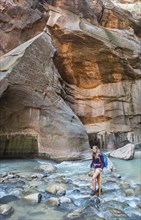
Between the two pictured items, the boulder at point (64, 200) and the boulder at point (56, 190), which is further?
the boulder at point (56, 190)

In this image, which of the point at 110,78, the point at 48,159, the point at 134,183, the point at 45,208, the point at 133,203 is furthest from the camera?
the point at 110,78

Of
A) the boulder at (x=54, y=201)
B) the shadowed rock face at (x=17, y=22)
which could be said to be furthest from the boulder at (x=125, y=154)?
the shadowed rock face at (x=17, y=22)

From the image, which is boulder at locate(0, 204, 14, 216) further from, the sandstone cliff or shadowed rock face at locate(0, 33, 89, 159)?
the sandstone cliff

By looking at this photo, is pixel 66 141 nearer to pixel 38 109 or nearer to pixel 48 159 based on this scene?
pixel 48 159

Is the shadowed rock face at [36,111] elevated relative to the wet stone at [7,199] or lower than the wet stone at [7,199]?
elevated

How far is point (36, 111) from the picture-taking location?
1254 cm

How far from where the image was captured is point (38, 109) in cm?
1257

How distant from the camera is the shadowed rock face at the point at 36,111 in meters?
11.9

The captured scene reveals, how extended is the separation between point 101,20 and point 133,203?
65.0ft

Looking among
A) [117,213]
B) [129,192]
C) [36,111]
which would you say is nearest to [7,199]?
[117,213]

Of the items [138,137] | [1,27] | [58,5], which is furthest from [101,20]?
[138,137]

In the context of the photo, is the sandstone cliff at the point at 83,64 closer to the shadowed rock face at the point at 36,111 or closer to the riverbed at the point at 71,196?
the shadowed rock face at the point at 36,111

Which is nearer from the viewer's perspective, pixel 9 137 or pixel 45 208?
pixel 45 208

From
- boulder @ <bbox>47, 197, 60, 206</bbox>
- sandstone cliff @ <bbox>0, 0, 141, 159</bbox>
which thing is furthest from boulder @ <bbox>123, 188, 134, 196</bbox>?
sandstone cliff @ <bbox>0, 0, 141, 159</bbox>
